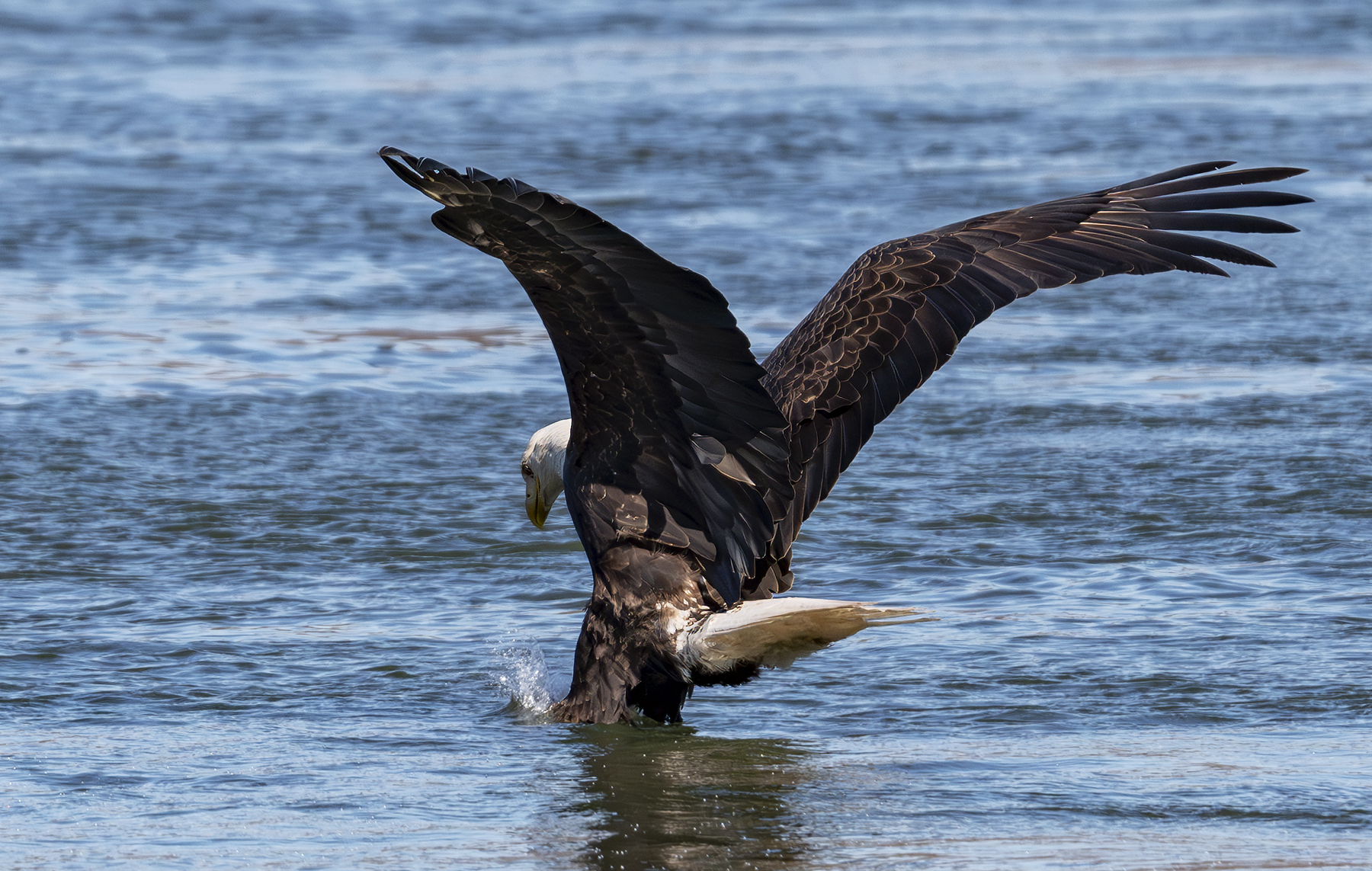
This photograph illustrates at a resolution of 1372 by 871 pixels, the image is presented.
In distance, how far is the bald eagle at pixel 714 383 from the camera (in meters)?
4.04

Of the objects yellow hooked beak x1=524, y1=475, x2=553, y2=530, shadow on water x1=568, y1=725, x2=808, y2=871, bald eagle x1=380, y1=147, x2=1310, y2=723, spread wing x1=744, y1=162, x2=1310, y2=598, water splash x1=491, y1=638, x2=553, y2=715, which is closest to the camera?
shadow on water x1=568, y1=725, x2=808, y2=871

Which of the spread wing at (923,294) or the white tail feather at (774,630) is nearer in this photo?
the white tail feather at (774,630)

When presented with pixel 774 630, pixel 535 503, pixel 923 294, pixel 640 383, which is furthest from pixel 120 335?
pixel 774 630

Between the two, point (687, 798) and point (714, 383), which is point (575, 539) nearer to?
point (714, 383)

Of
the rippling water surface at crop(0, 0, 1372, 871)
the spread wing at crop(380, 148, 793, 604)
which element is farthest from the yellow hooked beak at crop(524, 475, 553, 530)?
the spread wing at crop(380, 148, 793, 604)

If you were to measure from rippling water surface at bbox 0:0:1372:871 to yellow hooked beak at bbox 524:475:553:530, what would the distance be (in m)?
0.25

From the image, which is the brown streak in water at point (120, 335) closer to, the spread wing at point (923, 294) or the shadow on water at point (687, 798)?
the spread wing at point (923, 294)

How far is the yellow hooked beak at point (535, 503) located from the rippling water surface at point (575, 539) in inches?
10.0

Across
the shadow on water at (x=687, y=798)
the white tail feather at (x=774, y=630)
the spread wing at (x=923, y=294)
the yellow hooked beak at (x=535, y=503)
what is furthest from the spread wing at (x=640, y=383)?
the yellow hooked beak at (x=535, y=503)

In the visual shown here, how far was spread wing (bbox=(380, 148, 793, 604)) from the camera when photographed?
12.7 feet

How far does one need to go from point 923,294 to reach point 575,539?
1507 mm

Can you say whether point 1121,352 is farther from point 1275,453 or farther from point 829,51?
point 829,51

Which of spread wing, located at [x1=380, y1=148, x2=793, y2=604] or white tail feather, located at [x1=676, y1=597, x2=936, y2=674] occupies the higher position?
spread wing, located at [x1=380, y1=148, x2=793, y2=604]

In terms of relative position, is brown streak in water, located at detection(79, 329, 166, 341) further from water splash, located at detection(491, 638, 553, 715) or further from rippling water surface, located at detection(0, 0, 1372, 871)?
water splash, located at detection(491, 638, 553, 715)
